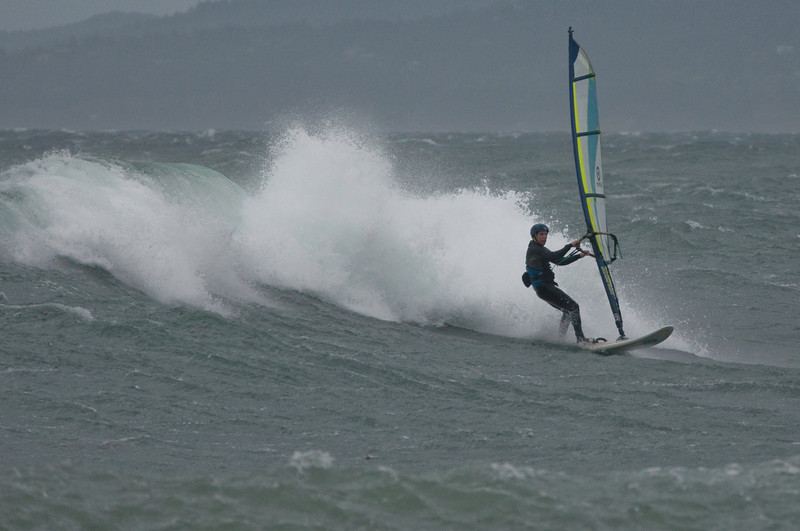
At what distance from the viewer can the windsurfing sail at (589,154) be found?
601 inches

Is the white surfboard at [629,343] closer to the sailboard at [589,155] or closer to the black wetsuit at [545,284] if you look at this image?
the sailboard at [589,155]

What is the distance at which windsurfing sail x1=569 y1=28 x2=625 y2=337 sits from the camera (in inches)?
601

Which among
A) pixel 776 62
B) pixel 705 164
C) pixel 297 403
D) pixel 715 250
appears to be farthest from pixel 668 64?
pixel 297 403

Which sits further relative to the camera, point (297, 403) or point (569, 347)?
point (569, 347)

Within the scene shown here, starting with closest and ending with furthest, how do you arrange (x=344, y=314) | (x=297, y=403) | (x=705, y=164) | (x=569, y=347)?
1. (x=297, y=403)
2. (x=569, y=347)
3. (x=344, y=314)
4. (x=705, y=164)

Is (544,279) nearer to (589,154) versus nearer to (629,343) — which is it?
(629,343)

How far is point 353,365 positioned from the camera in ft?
43.4

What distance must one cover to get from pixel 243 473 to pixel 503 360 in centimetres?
503

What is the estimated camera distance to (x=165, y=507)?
9.01 meters

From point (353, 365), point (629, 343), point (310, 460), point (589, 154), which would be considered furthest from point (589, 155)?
point (310, 460)

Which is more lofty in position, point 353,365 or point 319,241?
point 319,241

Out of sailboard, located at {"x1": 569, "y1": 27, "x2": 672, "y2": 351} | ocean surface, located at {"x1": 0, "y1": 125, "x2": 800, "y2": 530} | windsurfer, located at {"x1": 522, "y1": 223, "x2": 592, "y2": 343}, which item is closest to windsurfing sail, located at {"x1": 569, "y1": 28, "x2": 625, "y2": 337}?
sailboard, located at {"x1": 569, "y1": 27, "x2": 672, "y2": 351}

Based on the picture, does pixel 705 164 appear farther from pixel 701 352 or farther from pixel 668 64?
pixel 668 64

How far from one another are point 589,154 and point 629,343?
7.89 feet
